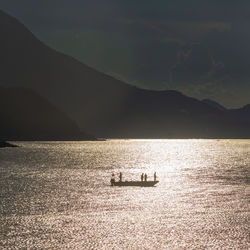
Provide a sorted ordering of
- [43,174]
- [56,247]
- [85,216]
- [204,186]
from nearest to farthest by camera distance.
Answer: [56,247] → [85,216] → [204,186] → [43,174]

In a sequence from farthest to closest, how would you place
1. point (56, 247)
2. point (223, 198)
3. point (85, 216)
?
point (223, 198), point (85, 216), point (56, 247)

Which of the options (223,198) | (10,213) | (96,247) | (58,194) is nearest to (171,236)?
(96,247)

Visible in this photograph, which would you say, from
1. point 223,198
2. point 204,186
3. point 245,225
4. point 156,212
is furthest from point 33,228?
point 204,186

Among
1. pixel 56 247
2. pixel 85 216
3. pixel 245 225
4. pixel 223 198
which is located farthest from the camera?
pixel 223 198

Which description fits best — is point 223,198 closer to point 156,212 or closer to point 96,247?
point 156,212

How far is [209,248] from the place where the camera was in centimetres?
5156

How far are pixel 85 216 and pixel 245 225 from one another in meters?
21.2

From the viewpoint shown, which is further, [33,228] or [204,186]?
[204,186]

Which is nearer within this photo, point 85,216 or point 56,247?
point 56,247

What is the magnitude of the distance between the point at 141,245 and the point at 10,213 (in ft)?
77.0

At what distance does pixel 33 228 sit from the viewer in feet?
194

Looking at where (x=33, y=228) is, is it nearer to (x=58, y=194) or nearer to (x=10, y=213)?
(x=10, y=213)

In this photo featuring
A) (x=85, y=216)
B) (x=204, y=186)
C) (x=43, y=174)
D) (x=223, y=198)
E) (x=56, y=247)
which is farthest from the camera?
(x=43, y=174)

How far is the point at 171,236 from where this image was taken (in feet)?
185
